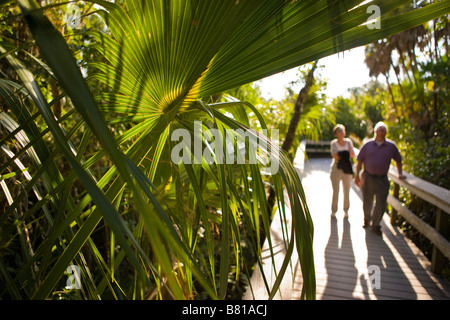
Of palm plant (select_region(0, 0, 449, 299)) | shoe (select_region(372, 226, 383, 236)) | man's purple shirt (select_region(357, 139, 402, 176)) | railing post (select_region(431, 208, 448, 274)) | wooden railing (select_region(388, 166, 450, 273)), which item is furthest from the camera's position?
shoe (select_region(372, 226, 383, 236))

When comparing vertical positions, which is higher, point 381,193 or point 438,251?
point 381,193

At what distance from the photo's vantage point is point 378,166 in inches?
169

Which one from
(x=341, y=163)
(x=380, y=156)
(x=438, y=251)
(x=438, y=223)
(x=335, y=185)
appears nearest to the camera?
(x=438, y=251)

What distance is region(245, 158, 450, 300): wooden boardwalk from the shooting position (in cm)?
282

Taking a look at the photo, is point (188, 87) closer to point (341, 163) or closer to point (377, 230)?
point (377, 230)

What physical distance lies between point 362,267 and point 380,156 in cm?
156

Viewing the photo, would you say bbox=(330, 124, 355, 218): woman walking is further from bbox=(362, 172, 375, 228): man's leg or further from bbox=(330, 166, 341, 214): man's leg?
bbox=(362, 172, 375, 228): man's leg

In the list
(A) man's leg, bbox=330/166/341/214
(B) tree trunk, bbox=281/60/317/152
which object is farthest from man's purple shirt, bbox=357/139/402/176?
(B) tree trunk, bbox=281/60/317/152

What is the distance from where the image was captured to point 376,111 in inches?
642

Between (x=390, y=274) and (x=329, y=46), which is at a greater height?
(x=329, y=46)

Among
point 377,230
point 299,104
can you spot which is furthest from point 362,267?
point 299,104
